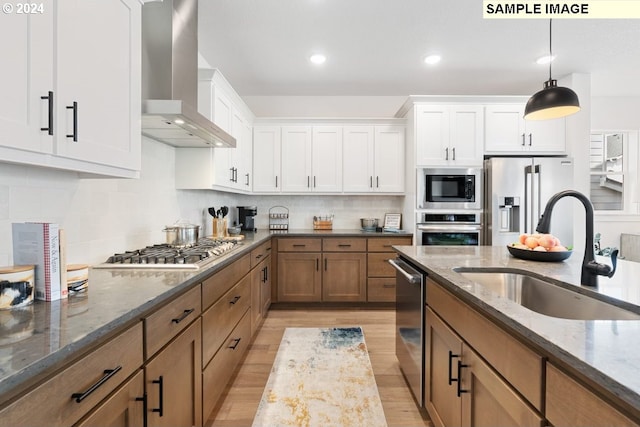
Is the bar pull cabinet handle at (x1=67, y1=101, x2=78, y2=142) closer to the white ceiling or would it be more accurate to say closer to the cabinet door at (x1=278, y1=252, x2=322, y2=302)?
the white ceiling

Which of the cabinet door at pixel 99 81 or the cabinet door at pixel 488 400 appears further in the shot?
the cabinet door at pixel 99 81

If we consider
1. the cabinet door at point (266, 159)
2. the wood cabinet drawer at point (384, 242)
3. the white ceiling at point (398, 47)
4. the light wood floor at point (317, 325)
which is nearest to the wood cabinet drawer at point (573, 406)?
the light wood floor at point (317, 325)

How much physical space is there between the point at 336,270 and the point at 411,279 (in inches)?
80.0

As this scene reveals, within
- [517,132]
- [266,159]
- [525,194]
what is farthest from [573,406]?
[266,159]

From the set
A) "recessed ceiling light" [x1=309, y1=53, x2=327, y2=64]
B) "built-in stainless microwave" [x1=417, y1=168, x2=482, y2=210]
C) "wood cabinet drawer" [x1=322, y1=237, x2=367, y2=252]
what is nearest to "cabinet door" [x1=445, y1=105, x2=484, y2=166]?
"built-in stainless microwave" [x1=417, y1=168, x2=482, y2=210]

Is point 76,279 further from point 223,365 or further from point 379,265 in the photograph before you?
point 379,265

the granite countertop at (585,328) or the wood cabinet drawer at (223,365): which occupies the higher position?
the granite countertop at (585,328)

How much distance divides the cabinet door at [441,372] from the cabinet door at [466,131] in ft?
8.23

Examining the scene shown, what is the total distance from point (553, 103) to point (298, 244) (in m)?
2.69

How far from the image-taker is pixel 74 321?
91 cm

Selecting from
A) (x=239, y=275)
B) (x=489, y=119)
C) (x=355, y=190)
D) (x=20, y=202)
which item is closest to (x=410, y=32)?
(x=489, y=119)

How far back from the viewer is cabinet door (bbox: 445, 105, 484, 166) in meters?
3.71

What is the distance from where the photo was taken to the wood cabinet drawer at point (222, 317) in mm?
1679

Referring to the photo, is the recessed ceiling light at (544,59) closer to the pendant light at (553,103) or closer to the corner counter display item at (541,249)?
the pendant light at (553,103)
